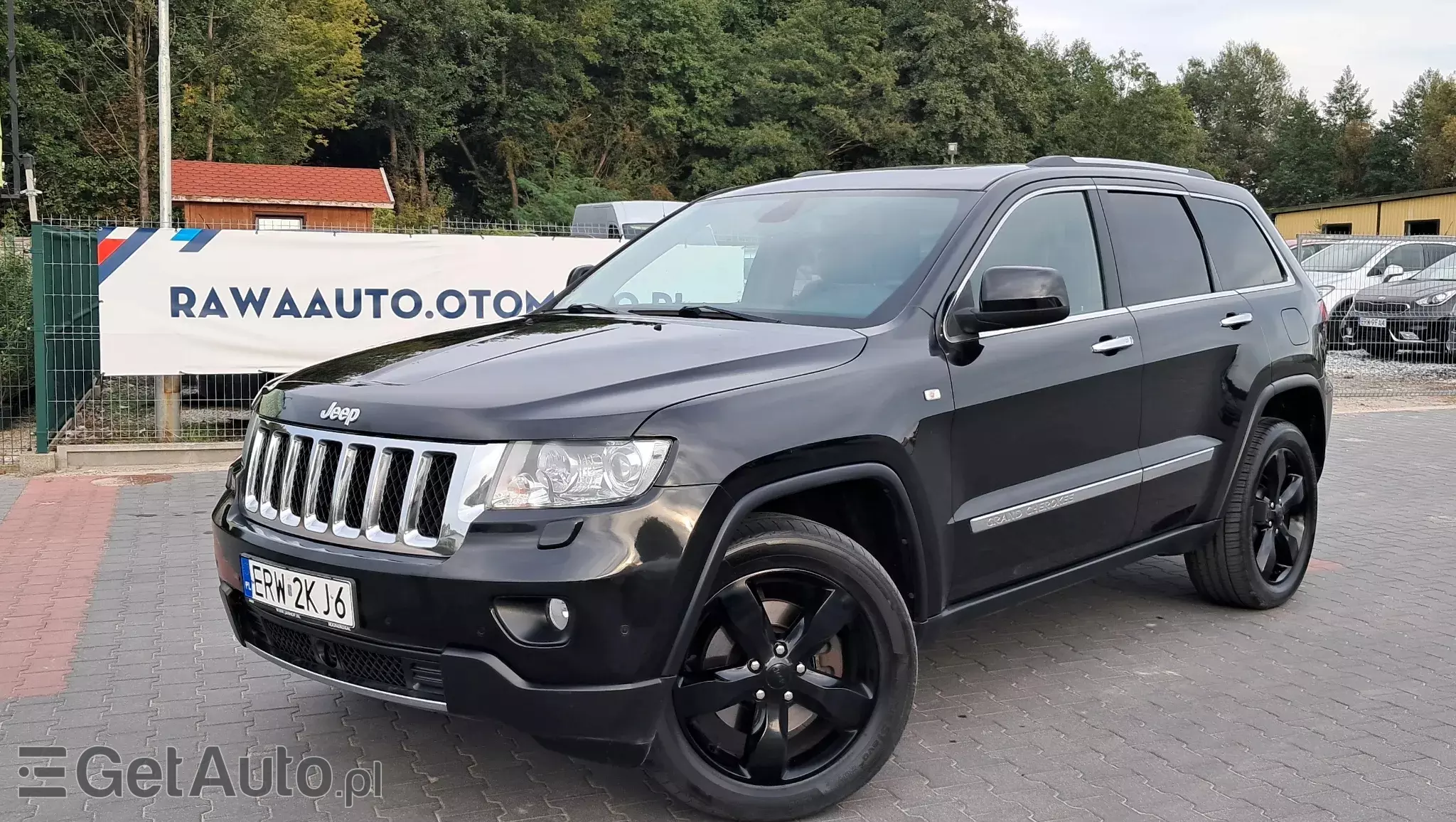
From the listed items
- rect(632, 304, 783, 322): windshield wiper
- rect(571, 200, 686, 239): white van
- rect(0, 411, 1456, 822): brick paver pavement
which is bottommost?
rect(0, 411, 1456, 822): brick paver pavement

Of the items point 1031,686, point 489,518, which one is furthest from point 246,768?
point 1031,686

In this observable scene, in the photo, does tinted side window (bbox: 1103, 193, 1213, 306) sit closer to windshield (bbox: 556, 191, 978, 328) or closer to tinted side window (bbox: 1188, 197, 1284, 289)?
tinted side window (bbox: 1188, 197, 1284, 289)

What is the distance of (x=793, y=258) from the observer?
4.34m

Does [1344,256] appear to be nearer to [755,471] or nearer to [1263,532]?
[1263,532]

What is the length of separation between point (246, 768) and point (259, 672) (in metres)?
0.98

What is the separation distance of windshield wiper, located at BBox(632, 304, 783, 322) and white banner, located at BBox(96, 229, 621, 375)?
629 cm

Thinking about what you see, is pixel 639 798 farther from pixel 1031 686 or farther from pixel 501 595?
pixel 1031 686

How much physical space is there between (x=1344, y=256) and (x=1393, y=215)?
74.1ft

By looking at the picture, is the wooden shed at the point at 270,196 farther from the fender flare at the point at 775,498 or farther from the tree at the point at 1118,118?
the tree at the point at 1118,118

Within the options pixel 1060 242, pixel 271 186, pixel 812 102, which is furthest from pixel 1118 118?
pixel 1060 242

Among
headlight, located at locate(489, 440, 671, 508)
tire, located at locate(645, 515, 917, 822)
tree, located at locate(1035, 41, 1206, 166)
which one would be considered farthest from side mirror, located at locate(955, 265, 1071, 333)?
tree, located at locate(1035, 41, 1206, 166)

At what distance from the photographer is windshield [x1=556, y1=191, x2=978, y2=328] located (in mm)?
4039

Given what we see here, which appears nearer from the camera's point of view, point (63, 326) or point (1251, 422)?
point (1251, 422)

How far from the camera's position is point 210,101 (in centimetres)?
3778
